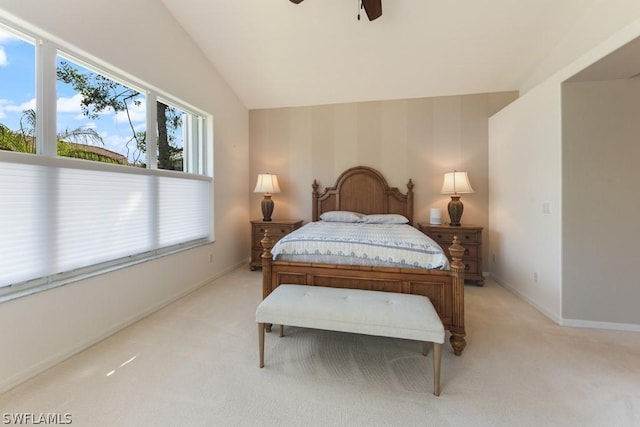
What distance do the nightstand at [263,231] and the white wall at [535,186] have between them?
2.87 metres

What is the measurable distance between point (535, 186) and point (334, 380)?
2855 mm

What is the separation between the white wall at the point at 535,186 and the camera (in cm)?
238

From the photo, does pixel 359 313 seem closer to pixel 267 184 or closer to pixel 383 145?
pixel 267 184

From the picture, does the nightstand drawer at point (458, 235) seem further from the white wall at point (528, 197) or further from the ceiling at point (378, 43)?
the ceiling at point (378, 43)

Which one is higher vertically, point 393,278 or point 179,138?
point 179,138

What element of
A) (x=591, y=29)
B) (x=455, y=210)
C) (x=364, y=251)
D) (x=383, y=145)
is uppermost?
(x=591, y=29)

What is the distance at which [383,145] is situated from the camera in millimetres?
4129

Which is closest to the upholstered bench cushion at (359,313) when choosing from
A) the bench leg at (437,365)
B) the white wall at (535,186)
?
the bench leg at (437,365)

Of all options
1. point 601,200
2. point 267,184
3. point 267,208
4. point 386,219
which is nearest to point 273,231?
point 267,208

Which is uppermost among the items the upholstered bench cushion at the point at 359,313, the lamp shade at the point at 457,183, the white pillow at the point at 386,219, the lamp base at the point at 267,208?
the lamp shade at the point at 457,183

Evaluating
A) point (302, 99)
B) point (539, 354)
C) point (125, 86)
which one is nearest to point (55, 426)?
point (125, 86)

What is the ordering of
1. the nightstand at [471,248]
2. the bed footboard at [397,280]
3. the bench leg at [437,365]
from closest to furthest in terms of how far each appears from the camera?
the bench leg at [437,365]
the bed footboard at [397,280]
the nightstand at [471,248]

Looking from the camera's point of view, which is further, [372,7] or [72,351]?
[372,7]

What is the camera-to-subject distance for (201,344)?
6.85ft
